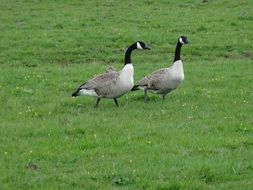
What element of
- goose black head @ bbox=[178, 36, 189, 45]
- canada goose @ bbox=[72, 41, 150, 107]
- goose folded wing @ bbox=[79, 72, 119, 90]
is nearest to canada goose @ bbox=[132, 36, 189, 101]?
goose black head @ bbox=[178, 36, 189, 45]

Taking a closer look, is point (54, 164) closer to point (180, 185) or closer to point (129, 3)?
point (180, 185)

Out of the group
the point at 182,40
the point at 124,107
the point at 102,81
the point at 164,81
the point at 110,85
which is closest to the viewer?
the point at 110,85

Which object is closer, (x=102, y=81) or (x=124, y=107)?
(x=102, y=81)

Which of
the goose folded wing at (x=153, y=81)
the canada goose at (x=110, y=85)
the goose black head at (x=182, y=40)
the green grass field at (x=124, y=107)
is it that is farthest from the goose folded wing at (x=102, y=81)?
the goose black head at (x=182, y=40)

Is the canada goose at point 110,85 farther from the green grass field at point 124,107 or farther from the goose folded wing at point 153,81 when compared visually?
the goose folded wing at point 153,81

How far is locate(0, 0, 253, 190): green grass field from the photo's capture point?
11844mm

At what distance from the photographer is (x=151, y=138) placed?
46.6 ft

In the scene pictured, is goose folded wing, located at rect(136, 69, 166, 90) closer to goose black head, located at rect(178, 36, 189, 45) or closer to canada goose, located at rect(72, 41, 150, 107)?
canada goose, located at rect(72, 41, 150, 107)

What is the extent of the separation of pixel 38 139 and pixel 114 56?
1320 cm

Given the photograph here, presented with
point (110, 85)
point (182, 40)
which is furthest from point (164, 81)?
point (110, 85)

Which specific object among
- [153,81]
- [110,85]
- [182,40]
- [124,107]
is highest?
[182,40]

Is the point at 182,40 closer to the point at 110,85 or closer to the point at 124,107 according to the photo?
the point at 124,107

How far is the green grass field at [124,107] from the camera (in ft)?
38.9

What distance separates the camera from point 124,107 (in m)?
17.7
